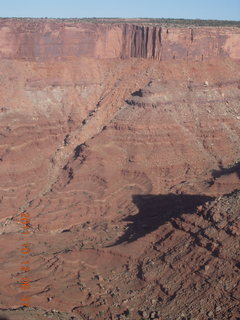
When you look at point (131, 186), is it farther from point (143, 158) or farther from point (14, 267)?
point (14, 267)

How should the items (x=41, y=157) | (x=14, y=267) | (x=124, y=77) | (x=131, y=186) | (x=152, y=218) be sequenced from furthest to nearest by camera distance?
(x=124, y=77)
(x=41, y=157)
(x=131, y=186)
(x=152, y=218)
(x=14, y=267)

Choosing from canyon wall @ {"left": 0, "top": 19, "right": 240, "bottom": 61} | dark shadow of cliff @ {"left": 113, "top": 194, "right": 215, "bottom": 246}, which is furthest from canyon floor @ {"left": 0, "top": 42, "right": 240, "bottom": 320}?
canyon wall @ {"left": 0, "top": 19, "right": 240, "bottom": 61}

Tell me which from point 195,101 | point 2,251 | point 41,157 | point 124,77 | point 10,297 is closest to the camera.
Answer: point 10,297

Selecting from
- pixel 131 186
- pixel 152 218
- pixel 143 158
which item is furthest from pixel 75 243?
pixel 143 158

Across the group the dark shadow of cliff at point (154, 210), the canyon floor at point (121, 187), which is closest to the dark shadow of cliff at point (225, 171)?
the canyon floor at point (121, 187)

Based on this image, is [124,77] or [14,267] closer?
[14,267]

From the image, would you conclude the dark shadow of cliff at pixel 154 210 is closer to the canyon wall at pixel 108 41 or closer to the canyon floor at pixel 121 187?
the canyon floor at pixel 121 187

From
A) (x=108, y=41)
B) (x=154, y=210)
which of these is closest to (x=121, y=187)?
(x=154, y=210)
